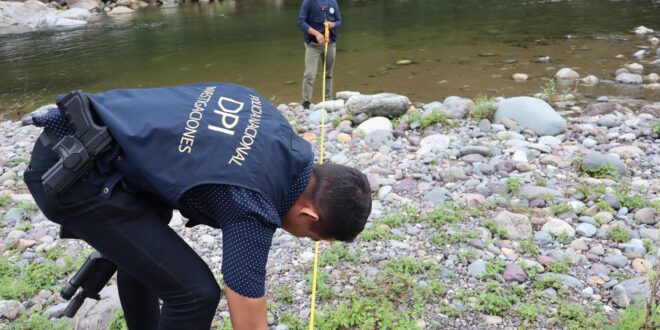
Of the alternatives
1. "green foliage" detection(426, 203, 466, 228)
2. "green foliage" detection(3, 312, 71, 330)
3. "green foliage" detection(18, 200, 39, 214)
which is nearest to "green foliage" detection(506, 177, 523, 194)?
"green foliage" detection(426, 203, 466, 228)

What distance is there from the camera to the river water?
9.15 meters

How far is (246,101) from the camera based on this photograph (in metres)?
1.77

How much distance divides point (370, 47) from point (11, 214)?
962 centimetres

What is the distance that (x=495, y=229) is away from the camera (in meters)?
3.26

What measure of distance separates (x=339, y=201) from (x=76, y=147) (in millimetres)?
810

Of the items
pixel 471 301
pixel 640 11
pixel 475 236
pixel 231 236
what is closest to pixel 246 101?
pixel 231 236

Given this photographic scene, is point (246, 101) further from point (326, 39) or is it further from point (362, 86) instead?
point (362, 86)

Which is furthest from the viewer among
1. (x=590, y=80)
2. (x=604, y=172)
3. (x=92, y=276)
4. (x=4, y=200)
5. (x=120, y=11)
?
(x=120, y=11)

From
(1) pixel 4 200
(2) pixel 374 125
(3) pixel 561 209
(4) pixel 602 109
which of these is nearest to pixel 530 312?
(3) pixel 561 209

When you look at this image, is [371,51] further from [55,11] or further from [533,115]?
[55,11]

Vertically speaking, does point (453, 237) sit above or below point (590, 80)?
above

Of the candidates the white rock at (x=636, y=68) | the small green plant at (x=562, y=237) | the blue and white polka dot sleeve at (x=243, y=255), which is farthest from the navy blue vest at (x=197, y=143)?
the white rock at (x=636, y=68)

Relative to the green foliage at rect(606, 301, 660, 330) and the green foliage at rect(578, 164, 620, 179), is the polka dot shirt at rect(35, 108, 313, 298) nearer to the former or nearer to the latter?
the green foliage at rect(606, 301, 660, 330)

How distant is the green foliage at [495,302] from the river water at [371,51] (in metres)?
5.52
